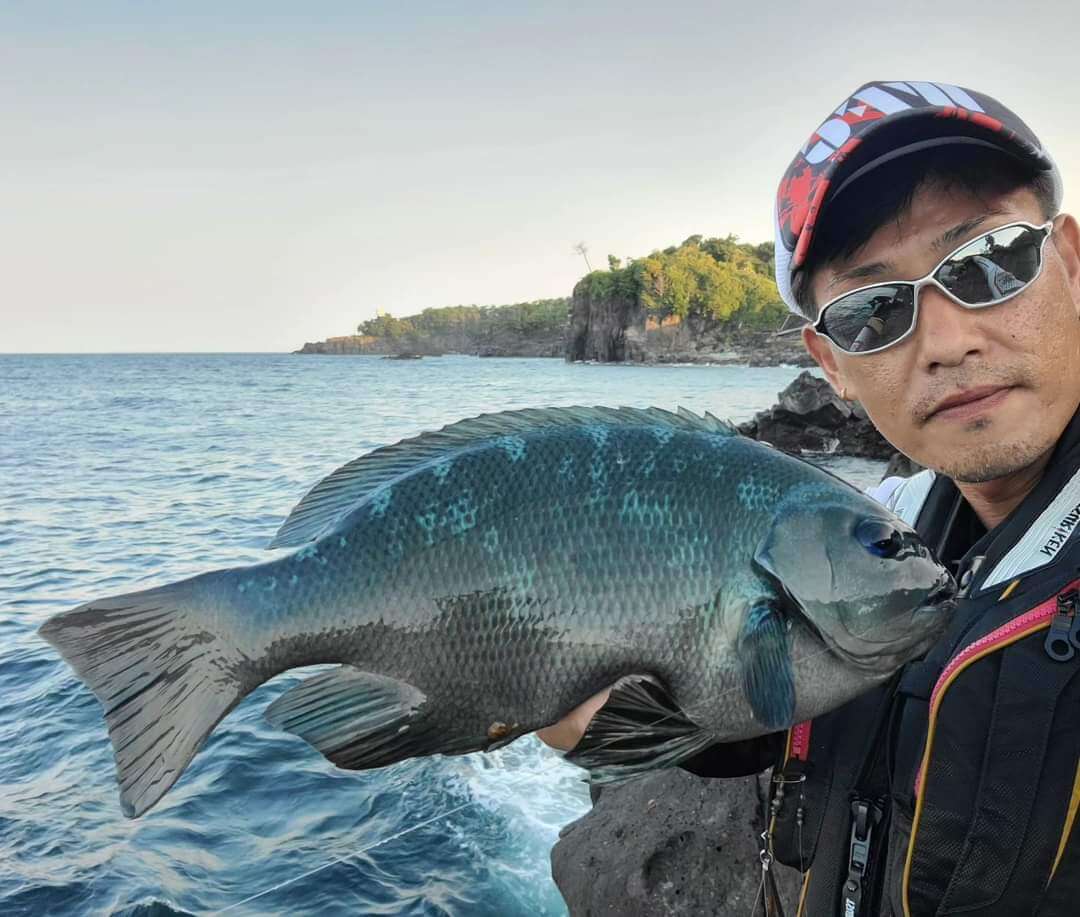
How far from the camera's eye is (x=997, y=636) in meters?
1.68

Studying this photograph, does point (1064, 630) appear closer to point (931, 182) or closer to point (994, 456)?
point (994, 456)

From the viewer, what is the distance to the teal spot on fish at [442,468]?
6.47 feet

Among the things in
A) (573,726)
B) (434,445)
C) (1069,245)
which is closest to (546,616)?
(573,726)

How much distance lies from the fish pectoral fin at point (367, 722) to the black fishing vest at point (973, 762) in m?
1.04


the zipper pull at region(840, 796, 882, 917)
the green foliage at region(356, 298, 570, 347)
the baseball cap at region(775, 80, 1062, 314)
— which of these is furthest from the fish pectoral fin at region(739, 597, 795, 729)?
the green foliage at region(356, 298, 570, 347)

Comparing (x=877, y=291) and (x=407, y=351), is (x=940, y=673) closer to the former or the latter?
(x=877, y=291)

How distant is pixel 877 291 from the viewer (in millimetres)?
2023

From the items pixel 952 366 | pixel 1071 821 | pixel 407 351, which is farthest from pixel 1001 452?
pixel 407 351

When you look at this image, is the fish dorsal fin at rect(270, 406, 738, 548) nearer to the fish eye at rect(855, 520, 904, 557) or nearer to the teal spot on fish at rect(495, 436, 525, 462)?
the teal spot on fish at rect(495, 436, 525, 462)

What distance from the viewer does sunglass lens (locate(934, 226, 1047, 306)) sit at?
6.29ft

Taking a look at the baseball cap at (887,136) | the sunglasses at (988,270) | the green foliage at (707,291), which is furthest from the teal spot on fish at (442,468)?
the green foliage at (707,291)

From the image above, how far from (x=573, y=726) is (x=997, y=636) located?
1032 millimetres

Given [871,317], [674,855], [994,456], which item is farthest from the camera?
[674,855]

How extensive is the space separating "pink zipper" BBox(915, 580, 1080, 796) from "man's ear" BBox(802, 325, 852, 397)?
2.98ft
